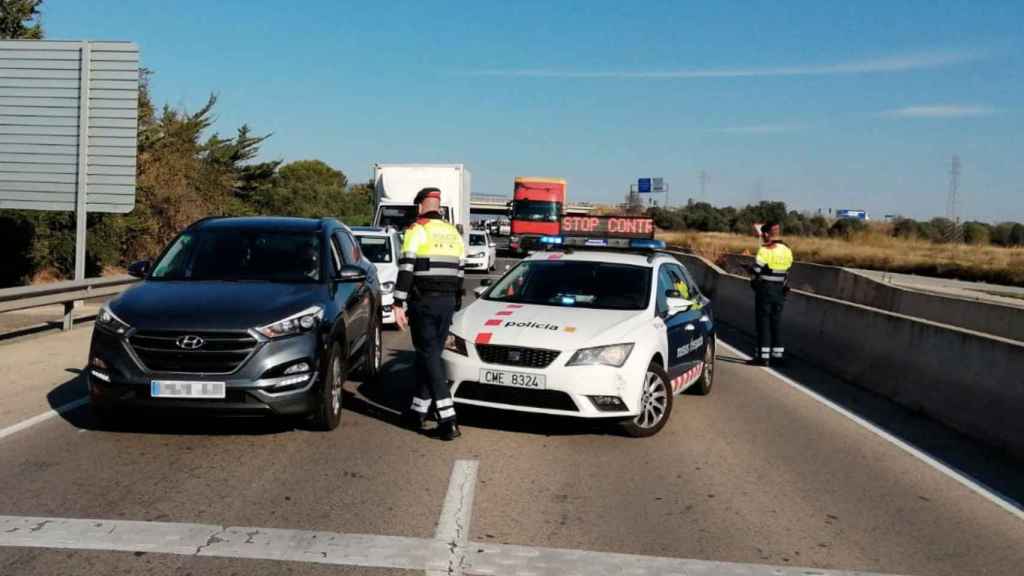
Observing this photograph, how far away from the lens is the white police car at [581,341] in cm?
740

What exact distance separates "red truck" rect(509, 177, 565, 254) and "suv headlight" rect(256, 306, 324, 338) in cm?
3847

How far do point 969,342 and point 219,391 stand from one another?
6691 millimetres

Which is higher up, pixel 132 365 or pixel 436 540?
pixel 132 365

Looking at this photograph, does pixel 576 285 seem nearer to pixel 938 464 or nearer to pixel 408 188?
pixel 938 464

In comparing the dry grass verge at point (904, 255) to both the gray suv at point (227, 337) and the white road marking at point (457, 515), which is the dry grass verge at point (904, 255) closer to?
the gray suv at point (227, 337)

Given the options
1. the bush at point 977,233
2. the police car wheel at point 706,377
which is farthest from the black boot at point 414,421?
the bush at point 977,233

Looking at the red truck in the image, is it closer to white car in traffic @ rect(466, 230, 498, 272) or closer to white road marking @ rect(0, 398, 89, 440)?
white car in traffic @ rect(466, 230, 498, 272)

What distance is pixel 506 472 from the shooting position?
660 cm

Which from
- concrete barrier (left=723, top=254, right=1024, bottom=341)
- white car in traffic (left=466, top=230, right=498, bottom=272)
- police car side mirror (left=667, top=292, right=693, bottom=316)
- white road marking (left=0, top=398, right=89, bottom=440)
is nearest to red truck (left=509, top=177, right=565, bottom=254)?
white car in traffic (left=466, top=230, right=498, bottom=272)

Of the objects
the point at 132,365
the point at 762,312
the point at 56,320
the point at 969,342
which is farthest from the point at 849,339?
the point at 56,320

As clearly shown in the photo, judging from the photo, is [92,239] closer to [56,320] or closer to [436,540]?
[56,320]

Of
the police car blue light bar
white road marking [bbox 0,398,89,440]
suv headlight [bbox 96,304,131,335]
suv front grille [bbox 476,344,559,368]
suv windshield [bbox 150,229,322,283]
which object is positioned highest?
the police car blue light bar

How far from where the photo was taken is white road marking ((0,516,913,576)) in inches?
186

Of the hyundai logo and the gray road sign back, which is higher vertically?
the gray road sign back
